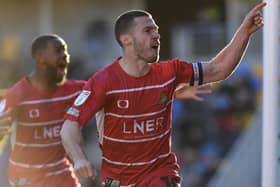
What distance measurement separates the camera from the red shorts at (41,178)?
317 inches

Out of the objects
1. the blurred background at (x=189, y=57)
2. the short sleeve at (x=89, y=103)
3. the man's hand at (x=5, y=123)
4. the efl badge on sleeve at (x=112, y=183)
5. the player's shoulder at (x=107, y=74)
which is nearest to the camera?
the short sleeve at (x=89, y=103)

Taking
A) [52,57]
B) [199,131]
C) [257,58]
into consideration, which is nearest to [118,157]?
[52,57]

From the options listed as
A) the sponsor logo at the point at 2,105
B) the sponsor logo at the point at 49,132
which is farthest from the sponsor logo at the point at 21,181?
the sponsor logo at the point at 2,105

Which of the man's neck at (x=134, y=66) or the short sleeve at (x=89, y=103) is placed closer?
the short sleeve at (x=89, y=103)

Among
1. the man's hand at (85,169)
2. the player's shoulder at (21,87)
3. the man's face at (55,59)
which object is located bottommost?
the man's hand at (85,169)

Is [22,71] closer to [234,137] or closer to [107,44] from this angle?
[107,44]

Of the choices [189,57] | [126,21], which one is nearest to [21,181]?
[126,21]

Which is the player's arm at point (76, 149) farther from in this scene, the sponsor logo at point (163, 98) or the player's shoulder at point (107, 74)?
the sponsor logo at point (163, 98)

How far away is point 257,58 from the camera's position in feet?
64.4

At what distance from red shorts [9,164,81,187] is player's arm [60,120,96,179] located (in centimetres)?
148

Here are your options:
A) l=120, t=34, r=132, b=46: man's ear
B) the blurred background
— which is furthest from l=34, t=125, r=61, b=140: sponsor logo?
the blurred background

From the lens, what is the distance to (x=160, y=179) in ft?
22.5

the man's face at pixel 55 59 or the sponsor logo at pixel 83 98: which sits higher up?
the man's face at pixel 55 59

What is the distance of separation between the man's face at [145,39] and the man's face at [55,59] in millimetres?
1225
